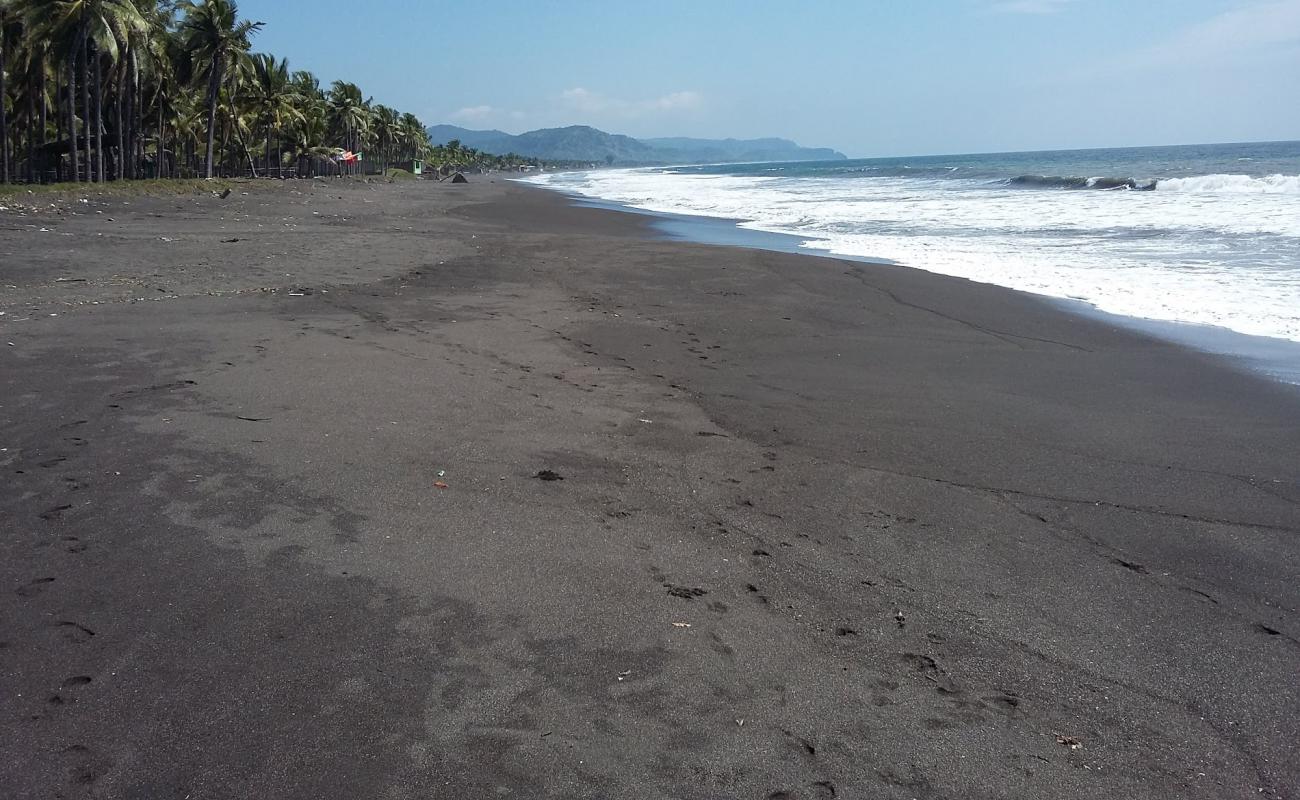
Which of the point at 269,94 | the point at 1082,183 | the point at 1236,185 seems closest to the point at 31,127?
the point at 269,94

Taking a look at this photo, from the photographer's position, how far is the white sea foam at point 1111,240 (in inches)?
463

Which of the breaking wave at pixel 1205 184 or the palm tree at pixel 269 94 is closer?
the breaking wave at pixel 1205 184

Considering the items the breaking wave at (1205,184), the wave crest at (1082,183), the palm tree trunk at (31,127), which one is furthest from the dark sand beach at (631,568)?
the wave crest at (1082,183)

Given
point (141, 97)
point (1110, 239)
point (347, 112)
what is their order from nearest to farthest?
point (1110, 239), point (141, 97), point (347, 112)

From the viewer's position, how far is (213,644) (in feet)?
10.8

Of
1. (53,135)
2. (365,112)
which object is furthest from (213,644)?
A: (365,112)

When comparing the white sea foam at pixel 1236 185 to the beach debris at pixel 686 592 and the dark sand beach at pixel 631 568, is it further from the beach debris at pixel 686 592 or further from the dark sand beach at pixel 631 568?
the beach debris at pixel 686 592

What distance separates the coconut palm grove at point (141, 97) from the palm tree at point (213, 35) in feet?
0.20

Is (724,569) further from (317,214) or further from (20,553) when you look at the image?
(317,214)

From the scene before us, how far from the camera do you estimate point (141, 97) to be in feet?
135

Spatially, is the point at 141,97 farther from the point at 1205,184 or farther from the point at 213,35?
the point at 1205,184

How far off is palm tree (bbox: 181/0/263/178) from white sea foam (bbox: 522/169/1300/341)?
20668 mm

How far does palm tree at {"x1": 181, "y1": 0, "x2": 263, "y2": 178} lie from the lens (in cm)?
3794

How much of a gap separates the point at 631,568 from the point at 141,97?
Result: 4642 cm
